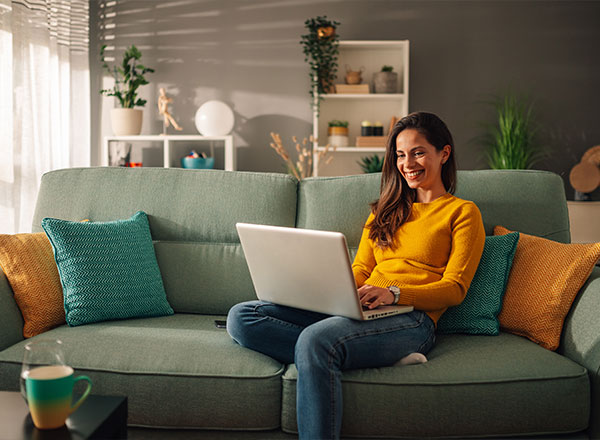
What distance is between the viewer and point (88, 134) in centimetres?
441

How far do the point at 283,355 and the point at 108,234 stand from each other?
78cm

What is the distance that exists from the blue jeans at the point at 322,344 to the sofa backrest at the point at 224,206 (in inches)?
17.1

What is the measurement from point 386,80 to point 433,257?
8.67 ft

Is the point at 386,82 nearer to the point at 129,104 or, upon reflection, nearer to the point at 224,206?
the point at 129,104

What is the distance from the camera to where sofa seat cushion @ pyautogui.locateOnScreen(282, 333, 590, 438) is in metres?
1.50

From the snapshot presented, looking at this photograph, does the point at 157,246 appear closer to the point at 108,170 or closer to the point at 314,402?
the point at 108,170

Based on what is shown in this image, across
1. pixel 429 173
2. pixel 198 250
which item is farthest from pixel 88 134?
pixel 429 173

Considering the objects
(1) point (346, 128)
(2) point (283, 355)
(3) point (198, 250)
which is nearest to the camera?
(2) point (283, 355)

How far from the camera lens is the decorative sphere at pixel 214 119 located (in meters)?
4.23

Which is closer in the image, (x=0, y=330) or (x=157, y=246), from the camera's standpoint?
(x=0, y=330)

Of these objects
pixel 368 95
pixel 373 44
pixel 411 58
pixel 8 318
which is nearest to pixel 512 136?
pixel 411 58

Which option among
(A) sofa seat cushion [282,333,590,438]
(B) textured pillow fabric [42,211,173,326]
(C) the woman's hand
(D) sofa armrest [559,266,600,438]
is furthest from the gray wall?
(A) sofa seat cushion [282,333,590,438]

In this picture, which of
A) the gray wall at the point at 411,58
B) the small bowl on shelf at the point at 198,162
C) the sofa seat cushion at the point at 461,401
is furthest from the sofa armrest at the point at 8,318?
the gray wall at the point at 411,58

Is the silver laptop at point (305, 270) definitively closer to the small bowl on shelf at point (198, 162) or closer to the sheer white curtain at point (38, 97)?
the sheer white curtain at point (38, 97)
